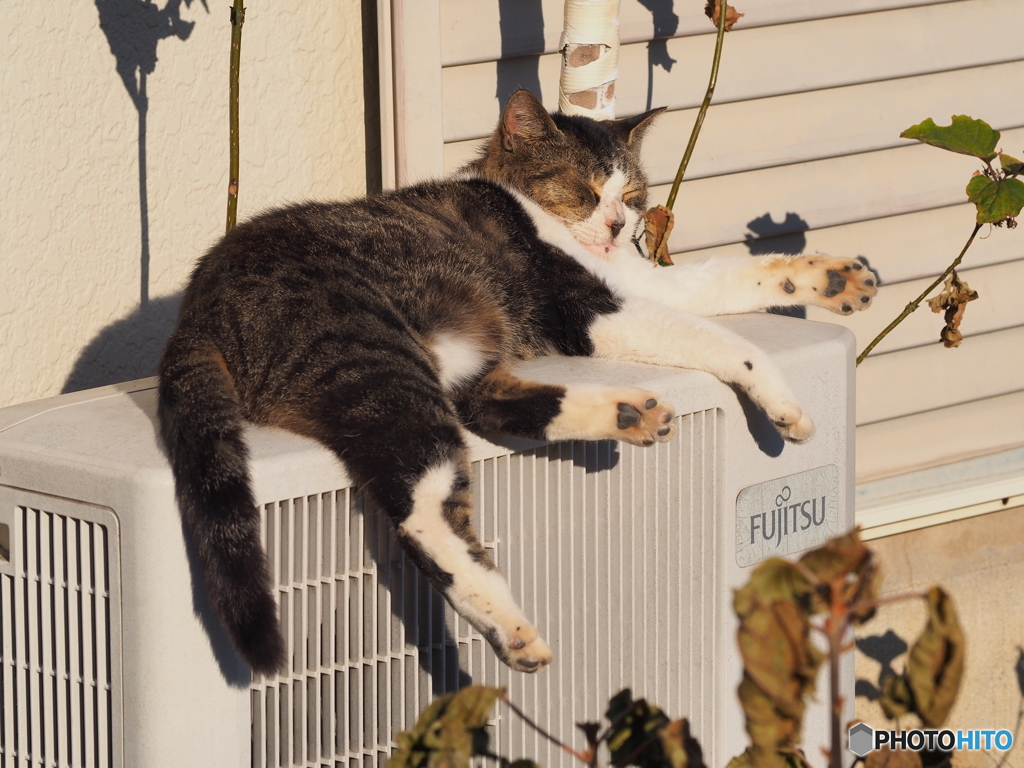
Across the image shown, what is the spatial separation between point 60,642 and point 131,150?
4.43 feet

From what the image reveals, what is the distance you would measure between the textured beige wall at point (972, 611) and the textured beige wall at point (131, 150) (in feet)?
6.21

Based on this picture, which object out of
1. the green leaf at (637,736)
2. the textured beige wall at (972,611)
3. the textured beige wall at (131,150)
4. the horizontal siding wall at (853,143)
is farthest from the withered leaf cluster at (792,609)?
the textured beige wall at (972,611)

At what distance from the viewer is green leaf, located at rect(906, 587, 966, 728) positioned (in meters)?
0.67

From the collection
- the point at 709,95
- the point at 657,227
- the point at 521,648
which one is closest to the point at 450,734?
the point at 521,648

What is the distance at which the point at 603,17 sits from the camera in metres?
2.21

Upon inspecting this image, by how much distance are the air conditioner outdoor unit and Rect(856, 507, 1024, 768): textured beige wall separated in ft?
4.70

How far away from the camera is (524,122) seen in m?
2.16

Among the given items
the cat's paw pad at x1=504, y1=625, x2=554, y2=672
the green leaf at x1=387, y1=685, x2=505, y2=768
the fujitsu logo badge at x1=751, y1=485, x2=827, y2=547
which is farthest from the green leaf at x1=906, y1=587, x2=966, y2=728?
the fujitsu logo badge at x1=751, y1=485, x2=827, y2=547

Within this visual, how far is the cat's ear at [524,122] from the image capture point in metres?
2.11

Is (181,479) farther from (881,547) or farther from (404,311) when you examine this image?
(881,547)

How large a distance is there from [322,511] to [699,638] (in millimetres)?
642

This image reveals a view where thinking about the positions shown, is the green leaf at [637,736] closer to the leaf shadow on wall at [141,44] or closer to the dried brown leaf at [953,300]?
the leaf shadow on wall at [141,44]

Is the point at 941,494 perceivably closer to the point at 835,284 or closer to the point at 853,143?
the point at 853,143

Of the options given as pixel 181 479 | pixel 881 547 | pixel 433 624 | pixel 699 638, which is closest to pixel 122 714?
pixel 181 479
